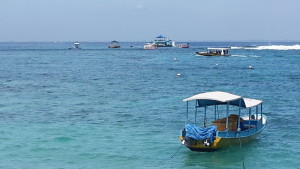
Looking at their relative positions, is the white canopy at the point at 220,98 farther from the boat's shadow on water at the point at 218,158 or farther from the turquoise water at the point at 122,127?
the boat's shadow on water at the point at 218,158

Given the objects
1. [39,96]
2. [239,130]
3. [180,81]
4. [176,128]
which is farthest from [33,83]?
[239,130]

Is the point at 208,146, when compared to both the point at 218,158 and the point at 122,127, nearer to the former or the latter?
the point at 218,158

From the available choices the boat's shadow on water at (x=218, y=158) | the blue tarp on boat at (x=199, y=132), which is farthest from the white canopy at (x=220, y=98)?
the boat's shadow on water at (x=218, y=158)

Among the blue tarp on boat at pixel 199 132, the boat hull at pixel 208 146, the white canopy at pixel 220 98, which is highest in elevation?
the white canopy at pixel 220 98

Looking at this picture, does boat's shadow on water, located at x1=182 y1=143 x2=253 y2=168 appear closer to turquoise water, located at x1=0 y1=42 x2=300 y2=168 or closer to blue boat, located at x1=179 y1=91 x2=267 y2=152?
turquoise water, located at x1=0 y1=42 x2=300 y2=168

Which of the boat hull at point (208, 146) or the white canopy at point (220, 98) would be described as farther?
the white canopy at point (220, 98)

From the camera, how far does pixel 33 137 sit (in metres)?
28.6

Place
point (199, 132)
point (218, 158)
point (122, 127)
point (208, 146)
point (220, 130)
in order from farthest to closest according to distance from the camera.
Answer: point (122, 127), point (220, 130), point (208, 146), point (218, 158), point (199, 132)

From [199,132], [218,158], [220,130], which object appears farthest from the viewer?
[220,130]

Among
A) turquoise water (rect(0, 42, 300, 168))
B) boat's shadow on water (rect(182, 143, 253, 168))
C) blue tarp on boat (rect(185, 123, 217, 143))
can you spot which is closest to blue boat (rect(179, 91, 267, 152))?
blue tarp on boat (rect(185, 123, 217, 143))

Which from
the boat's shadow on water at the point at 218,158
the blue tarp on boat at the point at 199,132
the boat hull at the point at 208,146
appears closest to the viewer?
the boat's shadow on water at the point at 218,158

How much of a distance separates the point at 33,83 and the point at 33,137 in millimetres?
30794

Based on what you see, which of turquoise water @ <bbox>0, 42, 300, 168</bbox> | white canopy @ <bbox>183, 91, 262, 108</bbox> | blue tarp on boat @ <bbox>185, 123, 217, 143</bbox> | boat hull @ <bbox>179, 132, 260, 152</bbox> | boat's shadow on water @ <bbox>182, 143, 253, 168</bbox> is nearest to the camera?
boat's shadow on water @ <bbox>182, 143, 253, 168</bbox>

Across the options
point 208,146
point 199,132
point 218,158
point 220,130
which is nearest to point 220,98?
point 199,132
